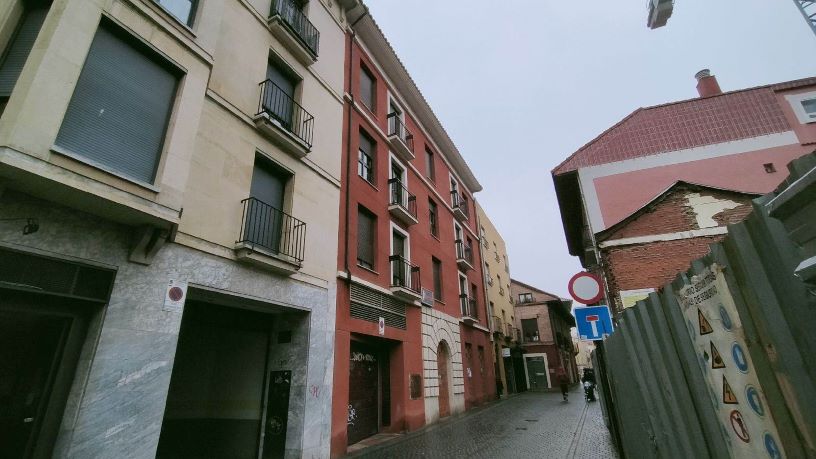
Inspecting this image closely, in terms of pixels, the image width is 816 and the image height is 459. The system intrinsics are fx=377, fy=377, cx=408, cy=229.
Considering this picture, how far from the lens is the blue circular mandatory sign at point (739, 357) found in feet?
6.62

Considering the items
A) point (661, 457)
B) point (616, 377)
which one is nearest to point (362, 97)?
point (616, 377)

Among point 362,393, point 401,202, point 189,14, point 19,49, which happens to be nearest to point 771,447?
point 19,49

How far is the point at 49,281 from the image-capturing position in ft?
17.2

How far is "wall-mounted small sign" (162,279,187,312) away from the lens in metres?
6.42

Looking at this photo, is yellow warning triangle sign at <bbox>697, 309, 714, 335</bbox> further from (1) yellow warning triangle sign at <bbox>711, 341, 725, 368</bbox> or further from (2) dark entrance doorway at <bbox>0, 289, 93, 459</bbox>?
(2) dark entrance doorway at <bbox>0, 289, 93, 459</bbox>

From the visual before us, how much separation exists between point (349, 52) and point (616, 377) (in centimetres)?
1333

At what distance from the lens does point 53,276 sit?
17.4 feet

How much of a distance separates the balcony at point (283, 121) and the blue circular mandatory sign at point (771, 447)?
31.4 feet

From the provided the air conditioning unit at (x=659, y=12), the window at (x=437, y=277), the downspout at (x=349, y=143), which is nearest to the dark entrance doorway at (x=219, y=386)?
the downspout at (x=349, y=143)

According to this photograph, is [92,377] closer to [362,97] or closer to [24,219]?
[24,219]

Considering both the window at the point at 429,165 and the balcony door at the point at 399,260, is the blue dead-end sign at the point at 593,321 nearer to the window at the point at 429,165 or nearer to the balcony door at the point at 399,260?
the balcony door at the point at 399,260

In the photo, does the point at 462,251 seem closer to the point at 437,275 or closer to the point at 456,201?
the point at 456,201

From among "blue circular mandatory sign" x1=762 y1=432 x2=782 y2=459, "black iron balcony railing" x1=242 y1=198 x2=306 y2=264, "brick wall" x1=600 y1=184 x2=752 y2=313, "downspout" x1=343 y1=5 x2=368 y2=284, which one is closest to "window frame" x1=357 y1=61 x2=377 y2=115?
"downspout" x1=343 y1=5 x2=368 y2=284

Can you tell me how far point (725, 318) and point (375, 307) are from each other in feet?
34.9
